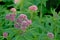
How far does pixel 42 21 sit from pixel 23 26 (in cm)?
67

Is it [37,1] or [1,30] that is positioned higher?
[37,1]

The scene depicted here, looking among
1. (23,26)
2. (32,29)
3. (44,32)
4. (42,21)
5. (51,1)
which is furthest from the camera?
(51,1)

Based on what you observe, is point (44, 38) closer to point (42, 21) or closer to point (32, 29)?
point (32, 29)

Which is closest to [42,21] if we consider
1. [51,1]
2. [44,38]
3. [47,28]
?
[47,28]

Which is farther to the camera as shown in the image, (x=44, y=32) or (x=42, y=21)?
(x=42, y=21)

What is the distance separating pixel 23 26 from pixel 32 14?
1.49ft

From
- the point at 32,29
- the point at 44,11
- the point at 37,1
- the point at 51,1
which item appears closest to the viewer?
the point at 32,29

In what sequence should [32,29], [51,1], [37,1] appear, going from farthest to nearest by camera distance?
[51,1] < [37,1] < [32,29]

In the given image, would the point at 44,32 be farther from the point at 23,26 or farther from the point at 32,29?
the point at 23,26

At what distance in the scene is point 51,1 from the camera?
11.6ft

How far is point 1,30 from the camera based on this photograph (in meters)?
2.14

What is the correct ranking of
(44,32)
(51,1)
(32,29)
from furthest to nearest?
(51,1) < (44,32) < (32,29)

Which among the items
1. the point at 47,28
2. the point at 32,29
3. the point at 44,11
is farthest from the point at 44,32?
the point at 44,11

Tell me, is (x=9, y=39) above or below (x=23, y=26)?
below
